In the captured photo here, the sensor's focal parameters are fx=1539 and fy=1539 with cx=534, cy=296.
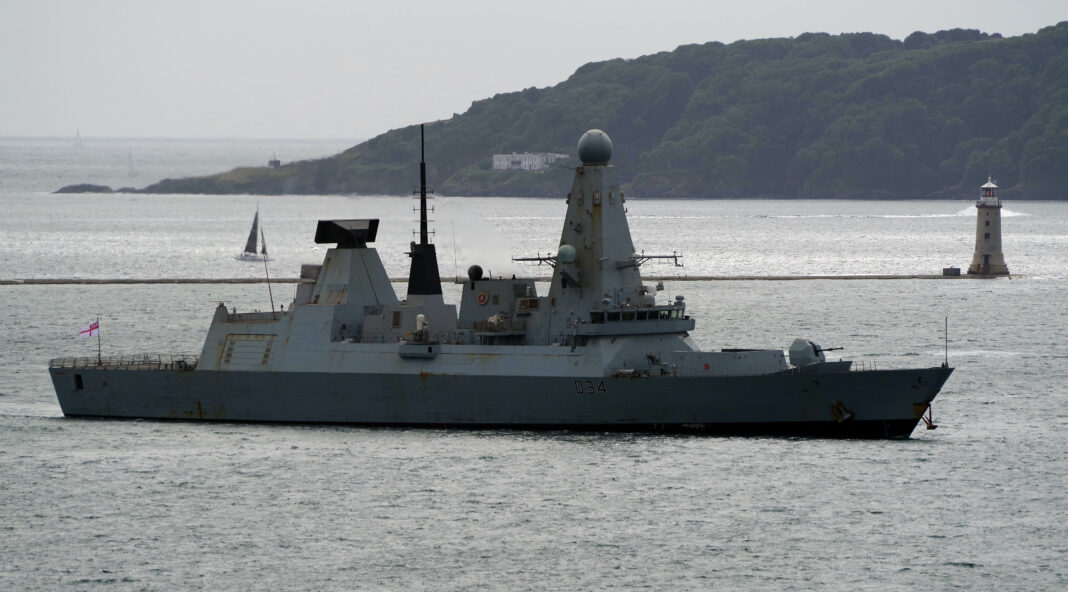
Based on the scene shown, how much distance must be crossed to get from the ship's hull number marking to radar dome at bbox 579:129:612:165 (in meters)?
6.70

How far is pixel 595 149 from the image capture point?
142 ft

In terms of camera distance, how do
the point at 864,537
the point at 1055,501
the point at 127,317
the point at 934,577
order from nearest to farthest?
the point at 934,577 → the point at 864,537 → the point at 1055,501 → the point at 127,317

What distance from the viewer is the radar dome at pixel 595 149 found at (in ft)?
142

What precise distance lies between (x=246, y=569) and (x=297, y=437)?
11.6 m

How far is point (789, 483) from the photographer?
121 ft

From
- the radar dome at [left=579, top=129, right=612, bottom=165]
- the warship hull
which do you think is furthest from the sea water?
the radar dome at [left=579, top=129, right=612, bottom=165]

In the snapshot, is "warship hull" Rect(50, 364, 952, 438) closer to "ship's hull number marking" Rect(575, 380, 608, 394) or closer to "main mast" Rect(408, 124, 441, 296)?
"ship's hull number marking" Rect(575, 380, 608, 394)

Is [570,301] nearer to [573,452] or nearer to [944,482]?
[573,452]

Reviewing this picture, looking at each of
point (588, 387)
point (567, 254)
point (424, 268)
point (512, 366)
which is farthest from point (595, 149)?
point (588, 387)

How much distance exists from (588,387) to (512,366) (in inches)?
85.8

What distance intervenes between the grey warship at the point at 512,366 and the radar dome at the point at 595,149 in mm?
53

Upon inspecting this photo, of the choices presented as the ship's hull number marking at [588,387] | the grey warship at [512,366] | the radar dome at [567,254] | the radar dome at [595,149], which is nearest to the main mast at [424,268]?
the grey warship at [512,366]

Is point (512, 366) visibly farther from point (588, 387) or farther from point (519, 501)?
point (519, 501)

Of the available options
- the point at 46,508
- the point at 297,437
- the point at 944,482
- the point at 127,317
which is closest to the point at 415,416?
the point at 297,437
